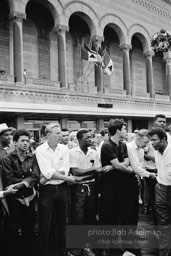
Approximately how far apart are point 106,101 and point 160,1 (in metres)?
11.7

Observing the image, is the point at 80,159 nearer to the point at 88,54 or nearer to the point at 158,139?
the point at 158,139

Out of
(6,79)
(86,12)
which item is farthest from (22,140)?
(86,12)

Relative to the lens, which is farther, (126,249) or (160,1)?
(160,1)

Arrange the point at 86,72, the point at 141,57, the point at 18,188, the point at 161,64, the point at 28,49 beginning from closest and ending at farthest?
the point at 18,188
the point at 28,49
the point at 86,72
the point at 141,57
the point at 161,64

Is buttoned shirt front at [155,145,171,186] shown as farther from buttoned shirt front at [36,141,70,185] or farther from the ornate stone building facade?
the ornate stone building facade

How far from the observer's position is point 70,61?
2042 cm

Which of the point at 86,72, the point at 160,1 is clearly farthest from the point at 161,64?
the point at 86,72

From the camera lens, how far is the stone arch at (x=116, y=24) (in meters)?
19.3

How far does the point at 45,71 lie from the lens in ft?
62.3

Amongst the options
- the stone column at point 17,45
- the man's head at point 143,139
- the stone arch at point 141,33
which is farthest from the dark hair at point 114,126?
the stone arch at point 141,33

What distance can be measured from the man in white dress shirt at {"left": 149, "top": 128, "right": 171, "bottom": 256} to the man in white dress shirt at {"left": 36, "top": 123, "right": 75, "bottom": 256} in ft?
4.39

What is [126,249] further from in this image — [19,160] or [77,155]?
[19,160]

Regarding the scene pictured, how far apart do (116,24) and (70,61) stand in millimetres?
4468

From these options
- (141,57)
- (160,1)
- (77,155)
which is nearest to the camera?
(77,155)
